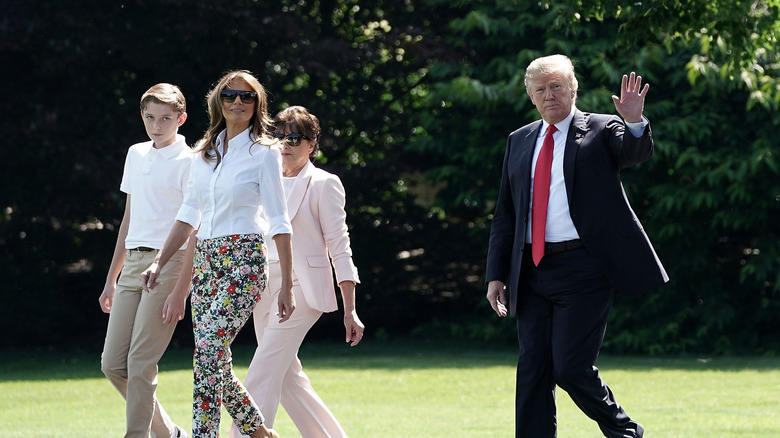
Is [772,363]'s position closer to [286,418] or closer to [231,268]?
[286,418]

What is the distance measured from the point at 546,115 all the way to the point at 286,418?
4.51m

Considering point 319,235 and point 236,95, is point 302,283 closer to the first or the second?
point 319,235

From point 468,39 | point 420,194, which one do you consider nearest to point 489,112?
point 468,39

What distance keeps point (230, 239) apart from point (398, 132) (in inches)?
424

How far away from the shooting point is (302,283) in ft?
20.6

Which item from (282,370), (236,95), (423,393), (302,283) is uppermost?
(236,95)

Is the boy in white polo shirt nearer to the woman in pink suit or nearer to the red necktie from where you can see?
the woman in pink suit

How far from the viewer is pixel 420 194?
1691 centimetres

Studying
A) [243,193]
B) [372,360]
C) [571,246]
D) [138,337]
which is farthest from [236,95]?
[372,360]

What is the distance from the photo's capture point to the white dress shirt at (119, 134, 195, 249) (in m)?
6.27

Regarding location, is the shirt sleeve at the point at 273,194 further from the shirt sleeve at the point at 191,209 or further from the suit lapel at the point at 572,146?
the suit lapel at the point at 572,146

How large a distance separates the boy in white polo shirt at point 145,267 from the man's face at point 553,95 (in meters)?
1.91

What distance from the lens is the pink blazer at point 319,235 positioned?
6.30 meters

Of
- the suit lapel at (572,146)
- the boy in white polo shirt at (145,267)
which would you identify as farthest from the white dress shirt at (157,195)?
the suit lapel at (572,146)
